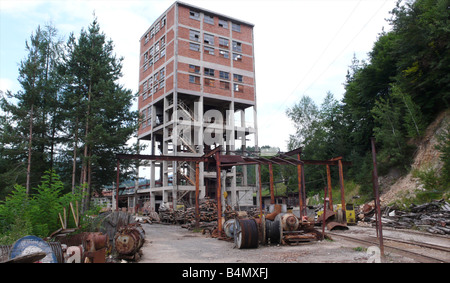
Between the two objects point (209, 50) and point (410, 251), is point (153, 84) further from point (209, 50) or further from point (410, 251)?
point (410, 251)

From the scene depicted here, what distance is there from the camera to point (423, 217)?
1675cm

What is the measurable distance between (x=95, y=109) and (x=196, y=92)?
16.1 meters

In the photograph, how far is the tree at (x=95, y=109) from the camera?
21047 millimetres

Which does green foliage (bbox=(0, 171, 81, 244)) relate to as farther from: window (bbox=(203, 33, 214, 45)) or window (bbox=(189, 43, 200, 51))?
window (bbox=(203, 33, 214, 45))

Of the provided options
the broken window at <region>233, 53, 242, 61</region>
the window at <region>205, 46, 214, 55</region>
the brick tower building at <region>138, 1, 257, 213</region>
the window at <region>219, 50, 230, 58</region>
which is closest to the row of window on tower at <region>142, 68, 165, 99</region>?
the brick tower building at <region>138, 1, 257, 213</region>

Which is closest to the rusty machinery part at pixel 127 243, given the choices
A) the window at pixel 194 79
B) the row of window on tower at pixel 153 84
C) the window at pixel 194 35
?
the window at pixel 194 79

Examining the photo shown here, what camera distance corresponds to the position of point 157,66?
40188 millimetres

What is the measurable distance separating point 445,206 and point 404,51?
57.8 feet

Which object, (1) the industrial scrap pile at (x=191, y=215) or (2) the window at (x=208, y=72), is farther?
(2) the window at (x=208, y=72)

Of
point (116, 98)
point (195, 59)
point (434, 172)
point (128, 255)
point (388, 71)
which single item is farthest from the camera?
point (195, 59)

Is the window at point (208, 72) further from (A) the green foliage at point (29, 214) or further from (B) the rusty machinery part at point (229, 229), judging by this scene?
(A) the green foliage at point (29, 214)

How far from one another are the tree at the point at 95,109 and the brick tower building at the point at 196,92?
11199mm

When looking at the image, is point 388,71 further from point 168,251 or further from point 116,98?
point 168,251
